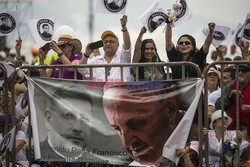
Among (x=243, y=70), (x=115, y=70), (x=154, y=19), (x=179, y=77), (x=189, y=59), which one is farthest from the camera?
(x=154, y=19)

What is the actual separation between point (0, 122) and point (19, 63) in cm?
128

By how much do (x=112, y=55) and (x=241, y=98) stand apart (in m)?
2.06

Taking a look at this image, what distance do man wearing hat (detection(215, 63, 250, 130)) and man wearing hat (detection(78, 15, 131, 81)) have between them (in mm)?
1411

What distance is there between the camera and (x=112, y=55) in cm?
1196

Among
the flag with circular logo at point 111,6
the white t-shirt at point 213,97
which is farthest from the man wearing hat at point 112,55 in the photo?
the white t-shirt at point 213,97

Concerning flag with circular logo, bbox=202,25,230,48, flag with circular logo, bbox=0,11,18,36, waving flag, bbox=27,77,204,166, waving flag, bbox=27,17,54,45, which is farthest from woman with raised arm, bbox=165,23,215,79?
flag with circular logo, bbox=0,11,18,36

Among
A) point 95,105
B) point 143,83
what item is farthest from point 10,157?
point 143,83

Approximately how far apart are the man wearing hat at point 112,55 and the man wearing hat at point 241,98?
1411 millimetres

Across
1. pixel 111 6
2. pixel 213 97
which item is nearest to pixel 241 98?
pixel 213 97

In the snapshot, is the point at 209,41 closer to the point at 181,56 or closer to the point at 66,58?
the point at 181,56

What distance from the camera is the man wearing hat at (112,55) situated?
36.6 ft

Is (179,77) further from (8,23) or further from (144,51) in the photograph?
(8,23)

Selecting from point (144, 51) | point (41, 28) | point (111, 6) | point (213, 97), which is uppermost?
point (111, 6)

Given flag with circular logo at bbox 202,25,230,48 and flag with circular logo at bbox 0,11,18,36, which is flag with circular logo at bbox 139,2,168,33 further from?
flag with circular logo at bbox 0,11,18,36
